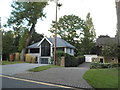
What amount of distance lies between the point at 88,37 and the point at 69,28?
18.7 feet

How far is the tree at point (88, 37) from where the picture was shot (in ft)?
122

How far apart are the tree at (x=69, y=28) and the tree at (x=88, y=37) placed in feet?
6.40

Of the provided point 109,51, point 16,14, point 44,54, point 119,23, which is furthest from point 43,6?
point 119,23

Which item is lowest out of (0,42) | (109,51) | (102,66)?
(102,66)

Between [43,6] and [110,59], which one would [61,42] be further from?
[110,59]

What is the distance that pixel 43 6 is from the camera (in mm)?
24344

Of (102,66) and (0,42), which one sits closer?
(102,66)

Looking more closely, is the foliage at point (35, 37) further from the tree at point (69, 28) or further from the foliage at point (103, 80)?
the foliage at point (103, 80)

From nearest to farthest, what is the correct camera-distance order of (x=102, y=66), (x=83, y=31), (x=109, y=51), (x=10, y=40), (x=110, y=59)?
(x=102, y=66), (x=109, y=51), (x=110, y=59), (x=10, y=40), (x=83, y=31)

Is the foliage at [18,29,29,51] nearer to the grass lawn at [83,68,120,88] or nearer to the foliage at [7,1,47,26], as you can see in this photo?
the foliage at [7,1,47,26]

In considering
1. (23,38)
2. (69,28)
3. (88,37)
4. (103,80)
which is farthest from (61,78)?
(88,37)

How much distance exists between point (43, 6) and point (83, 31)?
55.8 feet

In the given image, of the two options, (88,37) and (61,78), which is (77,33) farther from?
(61,78)

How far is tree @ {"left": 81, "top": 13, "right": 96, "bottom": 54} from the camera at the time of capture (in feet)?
122
